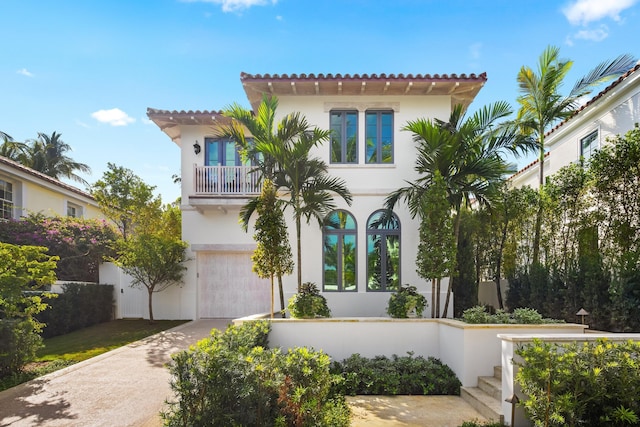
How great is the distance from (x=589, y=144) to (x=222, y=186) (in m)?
11.8

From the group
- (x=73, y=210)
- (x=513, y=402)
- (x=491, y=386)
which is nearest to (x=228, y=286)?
(x=491, y=386)

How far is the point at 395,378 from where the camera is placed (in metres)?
6.77

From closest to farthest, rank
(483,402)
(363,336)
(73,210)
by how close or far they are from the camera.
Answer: (483,402), (363,336), (73,210)

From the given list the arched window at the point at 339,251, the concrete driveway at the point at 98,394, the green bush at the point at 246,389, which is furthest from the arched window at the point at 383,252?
the green bush at the point at 246,389

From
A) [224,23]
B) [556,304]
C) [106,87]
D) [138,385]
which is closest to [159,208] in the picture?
[106,87]

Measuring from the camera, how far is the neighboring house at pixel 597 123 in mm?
9909

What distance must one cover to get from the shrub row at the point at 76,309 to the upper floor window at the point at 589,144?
51.7 ft

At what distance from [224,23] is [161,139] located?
20.4ft

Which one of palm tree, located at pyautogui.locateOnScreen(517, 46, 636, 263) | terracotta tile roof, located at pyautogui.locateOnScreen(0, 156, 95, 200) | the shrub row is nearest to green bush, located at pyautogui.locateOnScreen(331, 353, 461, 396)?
palm tree, located at pyautogui.locateOnScreen(517, 46, 636, 263)

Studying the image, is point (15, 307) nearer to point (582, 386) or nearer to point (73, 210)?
point (582, 386)

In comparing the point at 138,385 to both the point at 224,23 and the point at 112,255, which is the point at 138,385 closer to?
the point at 224,23

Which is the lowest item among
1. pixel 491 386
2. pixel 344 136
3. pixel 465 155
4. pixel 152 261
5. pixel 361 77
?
pixel 491 386

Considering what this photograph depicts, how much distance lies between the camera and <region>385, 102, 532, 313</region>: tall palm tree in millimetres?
8656

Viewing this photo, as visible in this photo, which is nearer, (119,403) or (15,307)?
(119,403)
